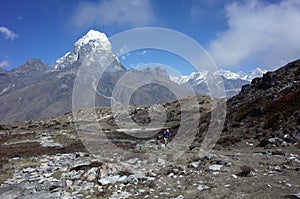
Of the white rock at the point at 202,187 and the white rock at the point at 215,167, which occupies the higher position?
the white rock at the point at 215,167

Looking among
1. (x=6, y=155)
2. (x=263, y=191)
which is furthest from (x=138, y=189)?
(x=6, y=155)

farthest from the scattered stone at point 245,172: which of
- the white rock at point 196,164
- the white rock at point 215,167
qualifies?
the white rock at point 196,164

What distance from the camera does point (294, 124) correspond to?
30.4 m

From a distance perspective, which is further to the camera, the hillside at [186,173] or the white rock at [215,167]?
the white rock at [215,167]

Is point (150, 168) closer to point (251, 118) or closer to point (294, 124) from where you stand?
point (294, 124)

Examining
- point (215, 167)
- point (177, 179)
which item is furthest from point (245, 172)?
point (177, 179)

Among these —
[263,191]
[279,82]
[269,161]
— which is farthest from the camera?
[279,82]

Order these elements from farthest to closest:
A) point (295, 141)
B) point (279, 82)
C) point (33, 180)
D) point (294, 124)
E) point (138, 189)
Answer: point (279, 82) → point (294, 124) → point (295, 141) → point (33, 180) → point (138, 189)

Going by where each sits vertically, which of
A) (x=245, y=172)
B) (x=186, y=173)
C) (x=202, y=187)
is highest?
(x=245, y=172)

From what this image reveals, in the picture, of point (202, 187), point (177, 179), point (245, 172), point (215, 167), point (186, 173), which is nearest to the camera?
point (202, 187)

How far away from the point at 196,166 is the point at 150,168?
10.5 feet

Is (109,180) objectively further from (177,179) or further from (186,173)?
(186,173)

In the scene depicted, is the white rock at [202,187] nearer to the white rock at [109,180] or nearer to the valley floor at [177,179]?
the valley floor at [177,179]

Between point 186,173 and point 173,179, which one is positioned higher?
point 186,173
